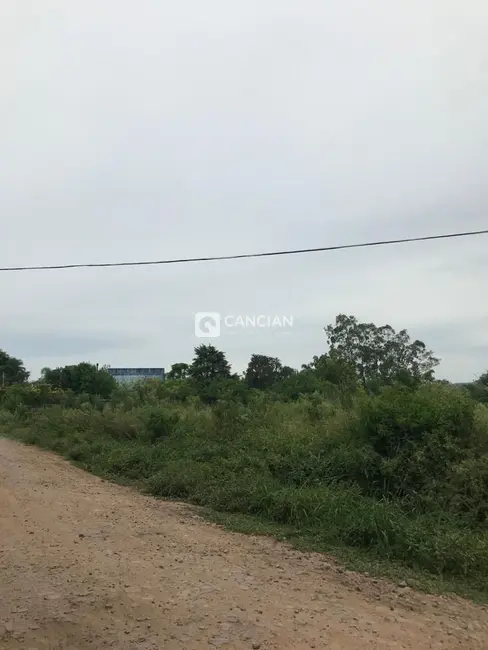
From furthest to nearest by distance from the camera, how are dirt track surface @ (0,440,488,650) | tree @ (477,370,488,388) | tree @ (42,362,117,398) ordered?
tree @ (42,362,117,398) → tree @ (477,370,488,388) → dirt track surface @ (0,440,488,650)

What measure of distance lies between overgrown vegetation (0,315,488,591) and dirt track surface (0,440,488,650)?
790 millimetres

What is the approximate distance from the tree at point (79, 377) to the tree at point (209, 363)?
32.9 feet

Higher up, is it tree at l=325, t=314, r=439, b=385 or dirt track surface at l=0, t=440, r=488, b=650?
tree at l=325, t=314, r=439, b=385

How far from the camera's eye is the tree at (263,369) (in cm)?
2611

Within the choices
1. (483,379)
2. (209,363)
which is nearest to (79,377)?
(209,363)

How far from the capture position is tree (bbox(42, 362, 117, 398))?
122 ft

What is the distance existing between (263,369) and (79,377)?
17.4 meters

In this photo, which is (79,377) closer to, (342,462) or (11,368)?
(11,368)

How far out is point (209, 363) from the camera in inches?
1117

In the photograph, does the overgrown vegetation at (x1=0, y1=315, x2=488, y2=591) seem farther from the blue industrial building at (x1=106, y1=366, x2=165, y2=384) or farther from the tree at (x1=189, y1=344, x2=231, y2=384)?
the blue industrial building at (x1=106, y1=366, x2=165, y2=384)

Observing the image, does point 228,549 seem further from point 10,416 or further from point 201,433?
point 10,416

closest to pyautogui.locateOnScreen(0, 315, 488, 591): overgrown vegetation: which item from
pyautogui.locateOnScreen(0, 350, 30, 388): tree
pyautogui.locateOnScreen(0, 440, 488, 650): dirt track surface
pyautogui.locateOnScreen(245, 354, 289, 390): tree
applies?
pyautogui.locateOnScreen(0, 440, 488, 650): dirt track surface

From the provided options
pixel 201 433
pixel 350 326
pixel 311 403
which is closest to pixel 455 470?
pixel 311 403

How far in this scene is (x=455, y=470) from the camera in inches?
264
